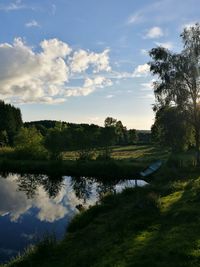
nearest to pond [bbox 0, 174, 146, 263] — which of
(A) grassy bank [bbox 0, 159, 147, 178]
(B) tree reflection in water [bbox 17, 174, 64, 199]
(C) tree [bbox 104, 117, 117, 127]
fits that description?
(B) tree reflection in water [bbox 17, 174, 64, 199]

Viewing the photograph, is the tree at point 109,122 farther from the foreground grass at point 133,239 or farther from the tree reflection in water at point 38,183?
the foreground grass at point 133,239

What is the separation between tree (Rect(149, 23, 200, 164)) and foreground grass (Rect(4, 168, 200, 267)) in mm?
23581

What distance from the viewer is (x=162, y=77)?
48.4 m

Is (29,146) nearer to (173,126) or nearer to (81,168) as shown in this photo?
(81,168)

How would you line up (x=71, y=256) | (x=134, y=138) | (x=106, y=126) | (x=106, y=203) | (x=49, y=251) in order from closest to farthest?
(x=71, y=256), (x=49, y=251), (x=106, y=203), (x=106, y=126), (x=134, y=138)

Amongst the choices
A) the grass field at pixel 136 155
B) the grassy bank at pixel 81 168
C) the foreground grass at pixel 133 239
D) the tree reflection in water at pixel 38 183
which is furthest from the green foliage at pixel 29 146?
the foreground grass at pixel 133 239

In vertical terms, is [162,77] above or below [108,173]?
above

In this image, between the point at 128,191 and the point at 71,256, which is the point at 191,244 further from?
the point at 128,191

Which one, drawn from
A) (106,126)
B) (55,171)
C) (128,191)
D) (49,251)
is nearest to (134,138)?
(106,126)

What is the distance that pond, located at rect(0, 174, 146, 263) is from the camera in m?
26.7

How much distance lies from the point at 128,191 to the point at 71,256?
53.6 ft

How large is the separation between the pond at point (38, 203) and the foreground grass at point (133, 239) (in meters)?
2.89

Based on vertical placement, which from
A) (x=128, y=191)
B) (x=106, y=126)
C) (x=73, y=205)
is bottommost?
(x=73, y=205)

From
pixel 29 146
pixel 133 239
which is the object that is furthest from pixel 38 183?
pixel 133 239
